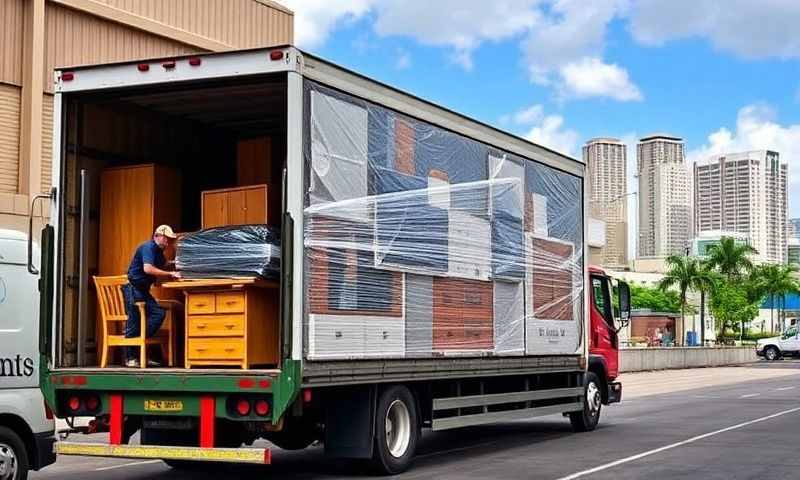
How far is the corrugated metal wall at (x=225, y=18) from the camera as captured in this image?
24031 mm

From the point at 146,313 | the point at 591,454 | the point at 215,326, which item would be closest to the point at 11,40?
the point at 146,313

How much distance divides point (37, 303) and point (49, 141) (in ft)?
39.7

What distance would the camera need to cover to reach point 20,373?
9680 mm

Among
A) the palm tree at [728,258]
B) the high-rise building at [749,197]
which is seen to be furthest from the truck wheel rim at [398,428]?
the high-rise building at [749,197]

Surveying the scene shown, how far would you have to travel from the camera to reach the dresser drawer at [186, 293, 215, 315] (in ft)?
33.2

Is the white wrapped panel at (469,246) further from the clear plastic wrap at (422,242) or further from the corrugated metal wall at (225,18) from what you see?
the corrugated metal wall at (225,18)

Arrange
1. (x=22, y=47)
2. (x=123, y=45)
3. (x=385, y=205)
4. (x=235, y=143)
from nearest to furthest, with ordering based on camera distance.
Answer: (x=385, y=205) → (x=235, y=143) → (x=22, y=47) → (x=123, y=45)

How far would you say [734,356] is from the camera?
5084cm

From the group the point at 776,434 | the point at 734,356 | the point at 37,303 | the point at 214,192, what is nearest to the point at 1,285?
the point at 37,303

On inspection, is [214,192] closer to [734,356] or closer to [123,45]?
[123,45]

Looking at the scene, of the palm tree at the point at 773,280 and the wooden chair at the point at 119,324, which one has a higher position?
the palm tree at the point at 773,280

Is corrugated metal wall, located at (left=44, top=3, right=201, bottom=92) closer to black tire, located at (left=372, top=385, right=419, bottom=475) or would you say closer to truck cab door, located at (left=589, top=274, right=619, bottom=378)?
truck cab door, located at (left=589, top=274, right=619, bottom=378)

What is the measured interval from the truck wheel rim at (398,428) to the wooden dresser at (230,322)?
4.84ft

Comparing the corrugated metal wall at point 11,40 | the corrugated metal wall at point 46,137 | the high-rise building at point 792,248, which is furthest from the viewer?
the high-rise building at point 792,248
